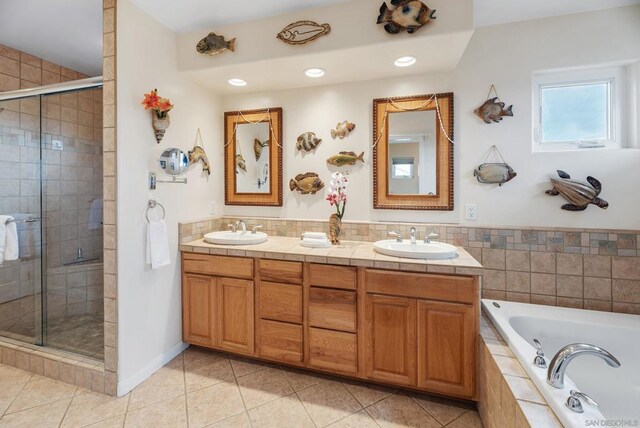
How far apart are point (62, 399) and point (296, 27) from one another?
2.77 m

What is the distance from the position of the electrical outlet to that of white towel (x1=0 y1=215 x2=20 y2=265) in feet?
11.1

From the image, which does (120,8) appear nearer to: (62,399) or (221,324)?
(221,324)

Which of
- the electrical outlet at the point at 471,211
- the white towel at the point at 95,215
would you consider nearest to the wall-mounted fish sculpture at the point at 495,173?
the electrical outlet at the point at 471,211

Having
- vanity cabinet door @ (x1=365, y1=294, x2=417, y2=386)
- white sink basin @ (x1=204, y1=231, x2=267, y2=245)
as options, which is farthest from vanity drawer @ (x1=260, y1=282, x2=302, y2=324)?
vanity cabinet door @ (x1=365, y1=294, x2=417, y2=386)

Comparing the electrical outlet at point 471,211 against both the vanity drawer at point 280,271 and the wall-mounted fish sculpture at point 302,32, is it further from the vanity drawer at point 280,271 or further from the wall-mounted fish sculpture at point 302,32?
the wall-mounted fish sculpture at point 302,32

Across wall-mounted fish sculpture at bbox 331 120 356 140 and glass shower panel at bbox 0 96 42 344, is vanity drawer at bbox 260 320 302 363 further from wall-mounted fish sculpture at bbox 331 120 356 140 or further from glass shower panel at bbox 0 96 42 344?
glass shower panel at bbox 0 96 42 344

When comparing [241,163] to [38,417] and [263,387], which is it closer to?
[263,387]

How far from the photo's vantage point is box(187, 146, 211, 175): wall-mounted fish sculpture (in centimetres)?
246

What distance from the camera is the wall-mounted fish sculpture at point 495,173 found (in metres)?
2.14

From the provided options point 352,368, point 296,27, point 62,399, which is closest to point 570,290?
point 352,368

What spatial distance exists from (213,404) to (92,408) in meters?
0.69

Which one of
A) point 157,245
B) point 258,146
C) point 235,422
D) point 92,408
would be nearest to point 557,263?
point 235,422

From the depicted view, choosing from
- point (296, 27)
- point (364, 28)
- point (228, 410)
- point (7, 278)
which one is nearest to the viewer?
point (228, 410)

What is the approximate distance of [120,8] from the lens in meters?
1.84
